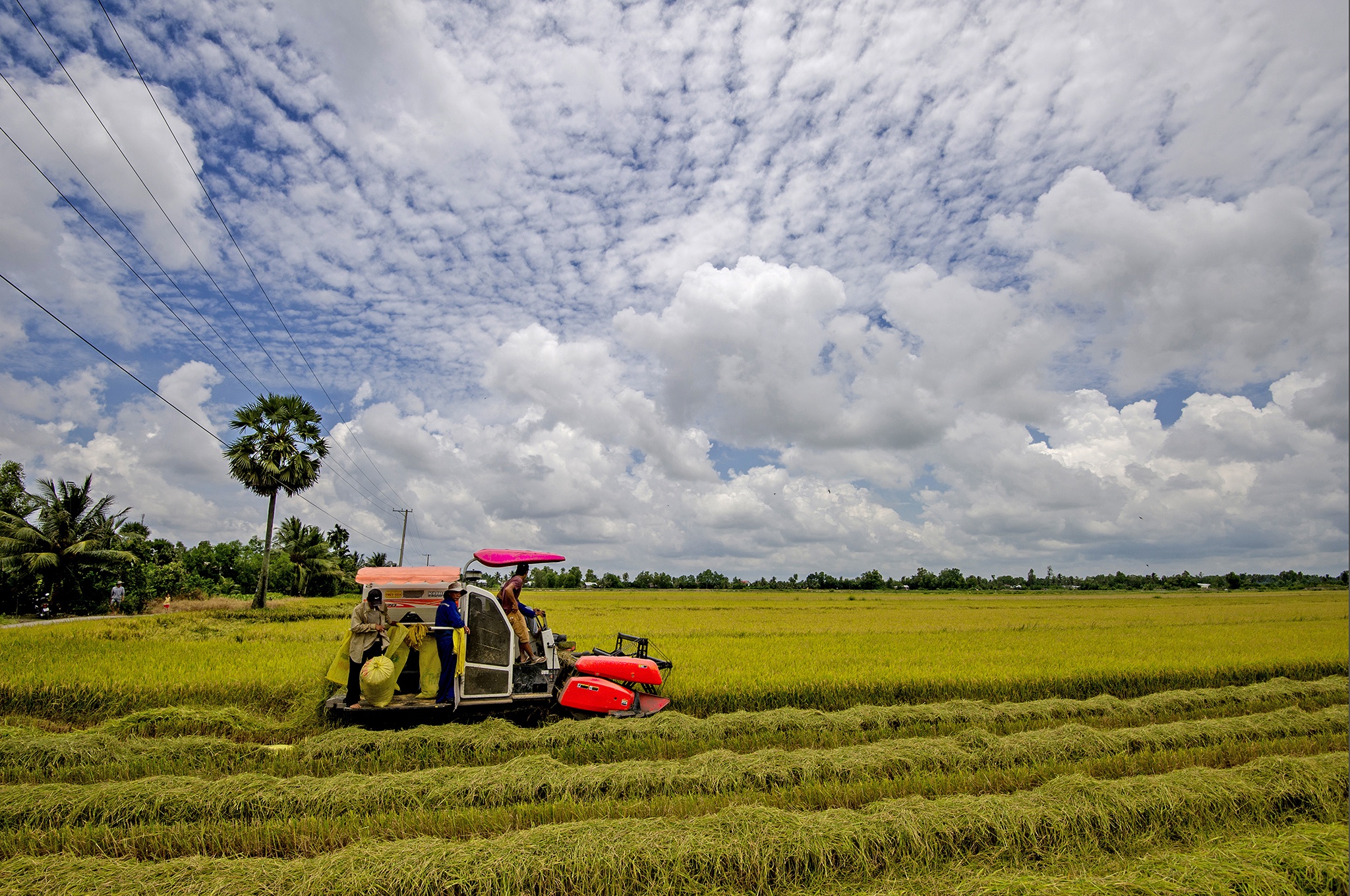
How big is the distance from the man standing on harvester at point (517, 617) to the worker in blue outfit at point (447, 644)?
2.01 feet

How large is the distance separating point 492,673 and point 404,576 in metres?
1.81

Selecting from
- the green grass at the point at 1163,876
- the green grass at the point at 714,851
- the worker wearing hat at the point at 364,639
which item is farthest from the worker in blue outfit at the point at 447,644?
the green grass at the point at 1163,876

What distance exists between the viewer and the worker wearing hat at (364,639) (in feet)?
25.8

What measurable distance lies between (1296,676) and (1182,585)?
129001 millimetres

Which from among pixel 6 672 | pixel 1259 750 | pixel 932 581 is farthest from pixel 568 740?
pixel 932 581

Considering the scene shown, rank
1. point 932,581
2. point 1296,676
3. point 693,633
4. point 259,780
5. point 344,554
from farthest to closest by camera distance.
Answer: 1. point 932,581
2. point 344,554
3. point 693,633
4. point 1296,676
5. point 259,780

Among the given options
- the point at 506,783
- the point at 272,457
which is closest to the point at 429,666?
the point at 506,783

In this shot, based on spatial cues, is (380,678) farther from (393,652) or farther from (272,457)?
(272,457)

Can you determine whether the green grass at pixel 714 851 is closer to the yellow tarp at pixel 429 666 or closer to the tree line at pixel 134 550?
the yellow tarp at pixel 429 666

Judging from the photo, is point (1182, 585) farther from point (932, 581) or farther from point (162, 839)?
point (162, 839)

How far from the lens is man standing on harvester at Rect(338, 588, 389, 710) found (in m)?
7.86

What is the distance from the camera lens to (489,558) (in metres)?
8.89

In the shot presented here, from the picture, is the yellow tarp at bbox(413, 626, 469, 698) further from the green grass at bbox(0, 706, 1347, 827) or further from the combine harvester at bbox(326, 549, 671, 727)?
the green grass at bbox(0, 706, 1347, 827)

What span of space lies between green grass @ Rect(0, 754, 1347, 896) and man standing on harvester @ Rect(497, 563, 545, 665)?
354 cm
